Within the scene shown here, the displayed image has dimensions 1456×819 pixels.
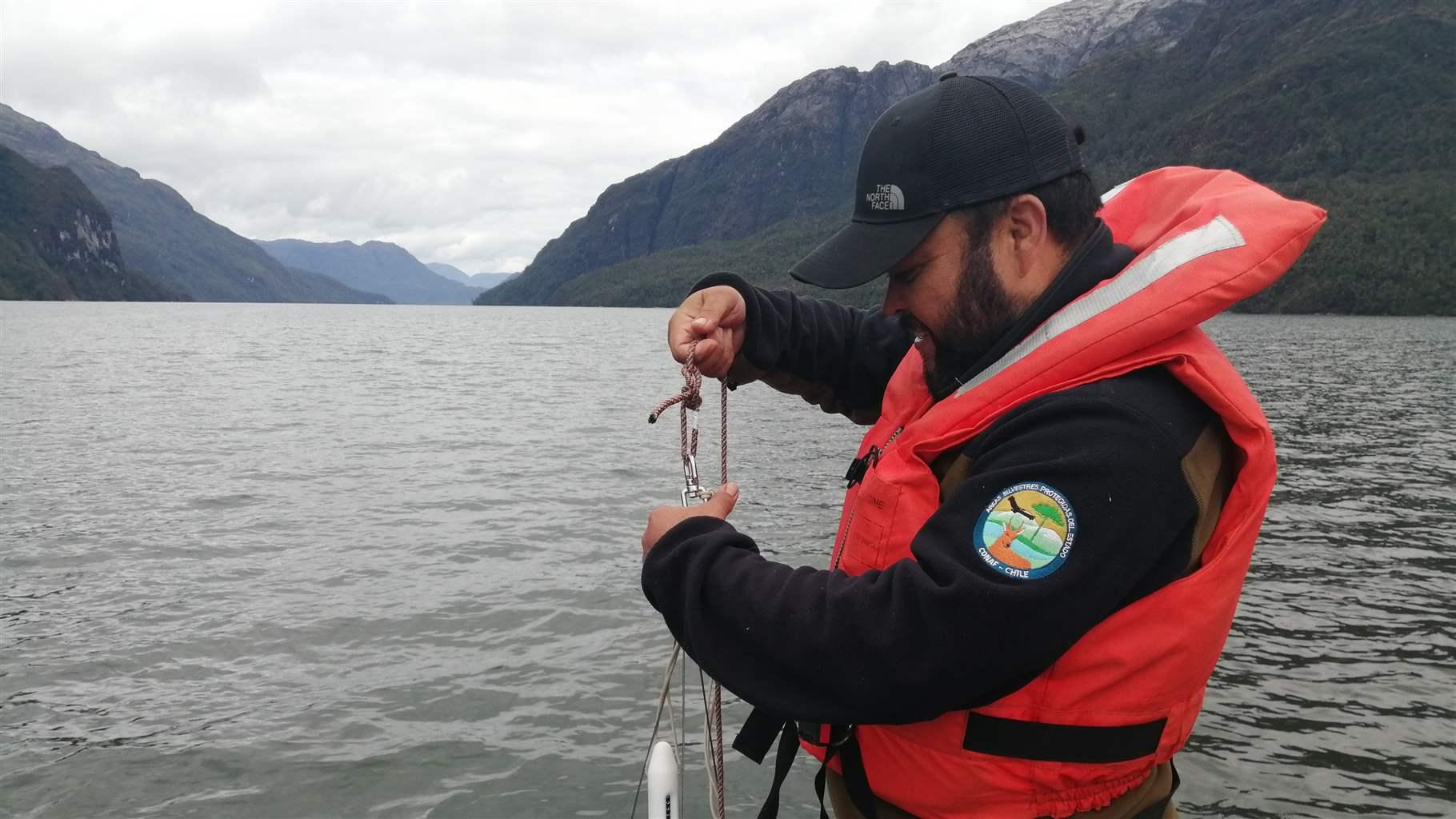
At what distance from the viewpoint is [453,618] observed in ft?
33.6

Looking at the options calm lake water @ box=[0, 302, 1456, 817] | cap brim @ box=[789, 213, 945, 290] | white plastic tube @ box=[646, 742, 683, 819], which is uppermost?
cap brim @ box=[789, 213, 945, 290]

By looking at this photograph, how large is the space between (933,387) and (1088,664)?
0.83 m

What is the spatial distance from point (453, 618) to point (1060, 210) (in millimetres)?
9160

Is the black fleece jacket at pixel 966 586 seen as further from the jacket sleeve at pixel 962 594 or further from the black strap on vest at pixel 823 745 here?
the black strap on vest at pixel 823 745

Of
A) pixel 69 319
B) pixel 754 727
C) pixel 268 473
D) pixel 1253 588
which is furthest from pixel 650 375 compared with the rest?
pixel 69 319

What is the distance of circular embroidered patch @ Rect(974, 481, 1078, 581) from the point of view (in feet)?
6.22

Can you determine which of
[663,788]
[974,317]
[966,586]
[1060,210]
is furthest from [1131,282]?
[663,788]

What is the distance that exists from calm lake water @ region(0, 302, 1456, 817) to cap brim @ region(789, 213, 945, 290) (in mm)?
5305

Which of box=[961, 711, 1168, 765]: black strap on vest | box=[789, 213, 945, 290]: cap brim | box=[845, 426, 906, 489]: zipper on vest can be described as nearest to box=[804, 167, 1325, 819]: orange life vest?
box=[961, 711, 1168, 765]: black strap on vest

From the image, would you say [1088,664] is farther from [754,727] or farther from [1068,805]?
[754,727]

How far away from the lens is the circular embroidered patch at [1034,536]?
1895mm

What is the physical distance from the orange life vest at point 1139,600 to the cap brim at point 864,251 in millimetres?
369

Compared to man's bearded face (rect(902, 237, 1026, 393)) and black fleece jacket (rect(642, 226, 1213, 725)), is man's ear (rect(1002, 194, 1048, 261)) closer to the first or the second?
man's bearded face (rect(902, 237, 1026, 393))

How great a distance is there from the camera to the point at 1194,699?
94.7 inches
